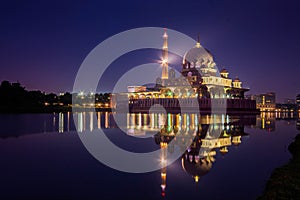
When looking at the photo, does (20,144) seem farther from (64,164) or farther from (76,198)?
(76,198)

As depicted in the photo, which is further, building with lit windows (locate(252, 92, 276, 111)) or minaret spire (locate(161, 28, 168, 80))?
building with lit windows (locate(252, 92, 276, 111))

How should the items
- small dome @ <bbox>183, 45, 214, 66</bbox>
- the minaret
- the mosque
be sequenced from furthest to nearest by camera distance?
the minaret → small dome @ <bbox>183, 45, 214, 66</bbox> → the mosque

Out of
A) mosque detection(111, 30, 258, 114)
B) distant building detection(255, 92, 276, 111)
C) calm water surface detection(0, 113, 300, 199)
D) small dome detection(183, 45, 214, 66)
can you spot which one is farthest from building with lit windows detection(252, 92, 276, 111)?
calm water surface detection(0, 113, 300, 199)

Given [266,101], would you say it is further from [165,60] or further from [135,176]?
[135,176]

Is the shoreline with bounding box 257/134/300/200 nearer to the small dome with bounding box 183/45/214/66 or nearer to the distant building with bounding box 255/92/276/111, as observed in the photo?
the small dome with bounding box 183/45/214/66

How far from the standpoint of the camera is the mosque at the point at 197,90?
66.8 meters

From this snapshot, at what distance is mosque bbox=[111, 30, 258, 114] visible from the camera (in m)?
66.8

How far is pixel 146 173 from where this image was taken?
1076cm

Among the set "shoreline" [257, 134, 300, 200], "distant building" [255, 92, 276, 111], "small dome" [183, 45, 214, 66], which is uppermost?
"small dome" [183, 45, 214, 66]

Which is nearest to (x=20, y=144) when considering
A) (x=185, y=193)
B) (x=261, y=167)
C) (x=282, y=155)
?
(x=185, y=193)

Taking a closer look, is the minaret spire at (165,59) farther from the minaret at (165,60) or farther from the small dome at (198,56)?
the small dome at (198,56)

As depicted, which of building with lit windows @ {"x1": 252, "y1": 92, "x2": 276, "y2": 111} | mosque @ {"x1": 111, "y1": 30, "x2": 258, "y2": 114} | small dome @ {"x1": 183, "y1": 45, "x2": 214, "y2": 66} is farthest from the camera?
building with lit windows @ {"x1": 252, "y1": 92, "x2": 276, "y2": 111}

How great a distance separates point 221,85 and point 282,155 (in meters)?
62.5

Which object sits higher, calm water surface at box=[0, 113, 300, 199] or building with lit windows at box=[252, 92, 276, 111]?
building with lit windows at box=[252, 92, 276, 111]
